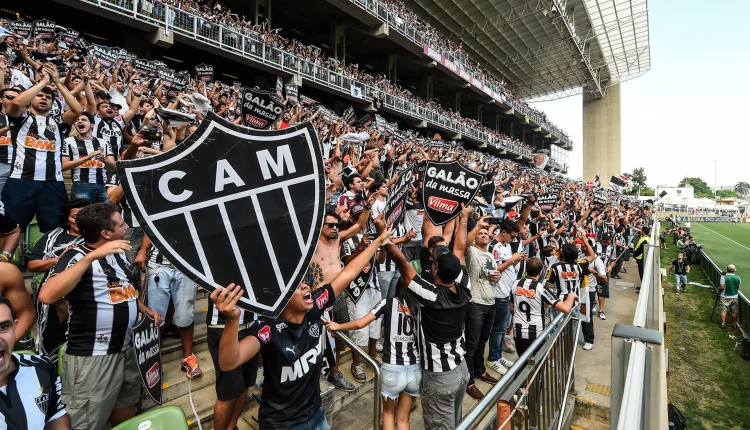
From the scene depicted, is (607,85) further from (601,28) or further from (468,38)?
(468,38)

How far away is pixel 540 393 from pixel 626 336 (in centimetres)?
143

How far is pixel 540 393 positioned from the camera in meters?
3.28

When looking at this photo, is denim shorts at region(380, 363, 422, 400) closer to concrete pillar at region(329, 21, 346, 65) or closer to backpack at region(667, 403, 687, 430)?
backpack at region(667, 403, 687, 430)

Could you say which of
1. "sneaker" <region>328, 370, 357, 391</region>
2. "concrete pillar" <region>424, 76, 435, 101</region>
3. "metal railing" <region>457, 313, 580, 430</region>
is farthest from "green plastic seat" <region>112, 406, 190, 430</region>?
"concrete pillar" <region>424, 76, 435, 101</region>

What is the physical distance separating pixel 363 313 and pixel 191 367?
1722 mm

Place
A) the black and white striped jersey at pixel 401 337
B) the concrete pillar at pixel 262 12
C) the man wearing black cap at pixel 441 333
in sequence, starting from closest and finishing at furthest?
the man wearing black cap at pixel 441 333
the black and white striped jersey at pixel 401 337
the concrete pillar at pixel 262 12

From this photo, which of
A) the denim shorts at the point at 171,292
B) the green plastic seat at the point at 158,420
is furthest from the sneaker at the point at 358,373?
the green plastic seat at the point at 158,420

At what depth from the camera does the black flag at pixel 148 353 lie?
246 centimetres

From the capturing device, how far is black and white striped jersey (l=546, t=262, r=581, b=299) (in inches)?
201

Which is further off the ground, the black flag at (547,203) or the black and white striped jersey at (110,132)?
the black and white striped jersey at (110,132)

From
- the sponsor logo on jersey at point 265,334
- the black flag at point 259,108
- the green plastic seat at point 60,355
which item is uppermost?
the black flag at point 259,108

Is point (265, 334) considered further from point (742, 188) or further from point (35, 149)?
point (742, 188)

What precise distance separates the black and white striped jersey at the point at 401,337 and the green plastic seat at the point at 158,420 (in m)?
1.62

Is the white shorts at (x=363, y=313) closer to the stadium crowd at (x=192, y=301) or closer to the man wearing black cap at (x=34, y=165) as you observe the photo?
the stadium crowd at (x=192, y=301)
